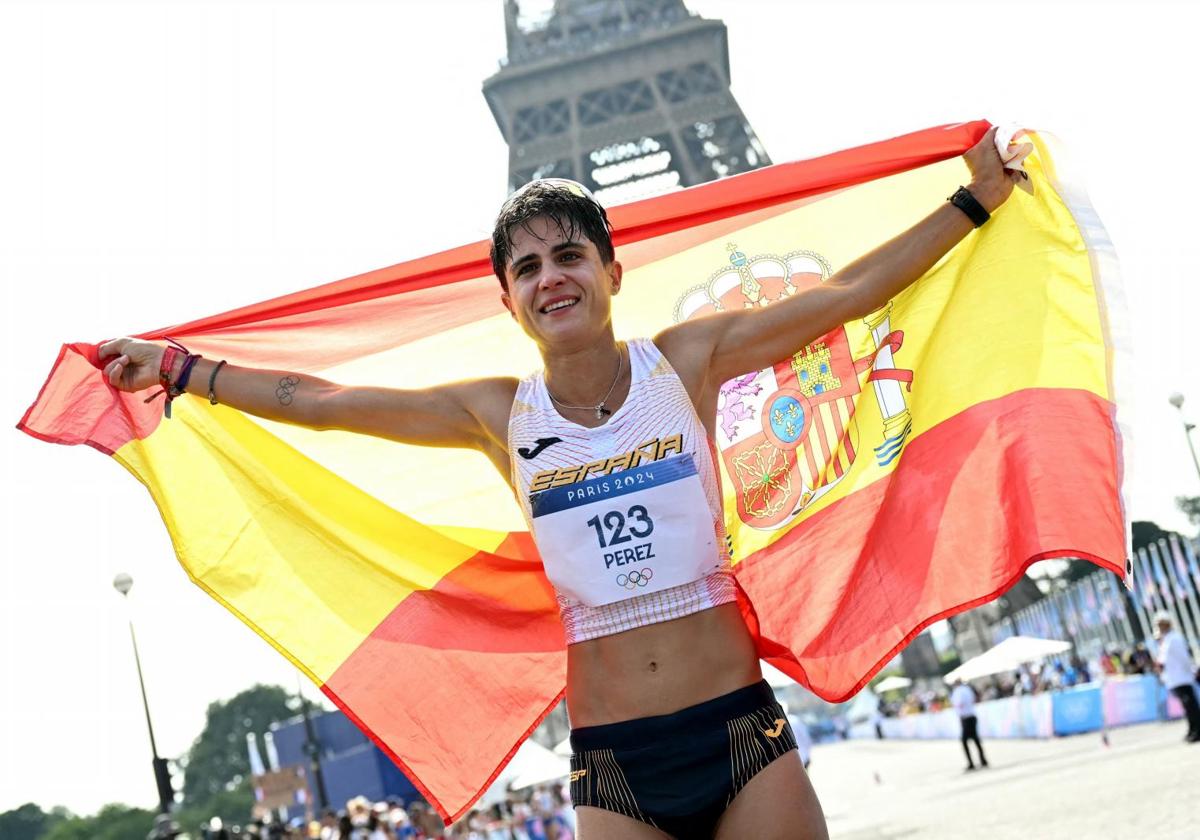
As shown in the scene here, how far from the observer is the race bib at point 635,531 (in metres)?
3.82

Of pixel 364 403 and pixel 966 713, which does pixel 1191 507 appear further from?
pixel 364 403

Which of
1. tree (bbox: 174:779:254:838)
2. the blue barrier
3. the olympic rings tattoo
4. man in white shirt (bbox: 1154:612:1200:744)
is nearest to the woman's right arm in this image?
the olympic rings tattoo

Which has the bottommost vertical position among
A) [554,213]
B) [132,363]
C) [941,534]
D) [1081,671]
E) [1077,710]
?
[1077,710]

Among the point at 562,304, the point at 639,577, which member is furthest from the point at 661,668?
the point at 562,304

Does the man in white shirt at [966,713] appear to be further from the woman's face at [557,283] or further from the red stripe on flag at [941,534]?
the woman's face at [557,283]

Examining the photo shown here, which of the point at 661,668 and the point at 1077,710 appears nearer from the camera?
the point at 661,668

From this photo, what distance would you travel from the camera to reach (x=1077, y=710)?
87.0 ft

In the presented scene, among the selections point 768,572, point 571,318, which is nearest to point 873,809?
point 768,572

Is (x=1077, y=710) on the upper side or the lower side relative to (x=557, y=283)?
lower

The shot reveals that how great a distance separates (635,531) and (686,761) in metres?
0.60

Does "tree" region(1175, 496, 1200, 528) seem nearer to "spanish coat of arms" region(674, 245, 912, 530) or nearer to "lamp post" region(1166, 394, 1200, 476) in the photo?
"lamp post" region(1166, 394, 1200, 476)

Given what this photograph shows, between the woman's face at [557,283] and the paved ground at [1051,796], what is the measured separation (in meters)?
5.98

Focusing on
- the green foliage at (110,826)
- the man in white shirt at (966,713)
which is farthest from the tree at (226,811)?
the man in white shirt at (966,713)

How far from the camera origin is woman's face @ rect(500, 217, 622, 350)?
153 inches
